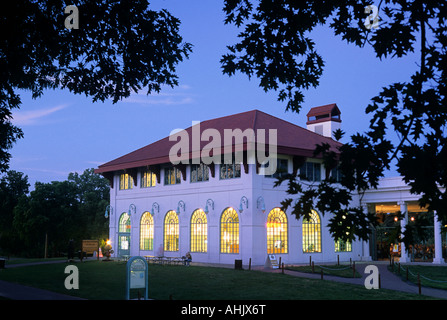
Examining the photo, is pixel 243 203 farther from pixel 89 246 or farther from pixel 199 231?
pixel 89 246

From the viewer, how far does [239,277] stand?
Answer: 24672mm

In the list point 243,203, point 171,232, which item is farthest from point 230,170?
point 171,232

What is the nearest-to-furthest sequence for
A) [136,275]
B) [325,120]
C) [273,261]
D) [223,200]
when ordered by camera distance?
1. [136,275]
2. [273,261]
3. [223,200]
4. [325,120]

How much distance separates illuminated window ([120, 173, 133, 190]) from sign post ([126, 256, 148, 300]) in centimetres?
2758

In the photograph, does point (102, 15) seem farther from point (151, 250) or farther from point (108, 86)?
point (151, 250)

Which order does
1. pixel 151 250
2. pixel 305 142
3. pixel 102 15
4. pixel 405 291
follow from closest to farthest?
pixel 102 15, pixel 405 291, pixel 305 142, pixel 151 250

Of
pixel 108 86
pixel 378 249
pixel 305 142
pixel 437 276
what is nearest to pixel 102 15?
pixel 108 86

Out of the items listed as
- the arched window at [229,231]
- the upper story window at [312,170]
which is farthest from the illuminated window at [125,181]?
the upper story window at [312,170]

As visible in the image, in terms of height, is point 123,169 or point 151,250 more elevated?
point 123,169

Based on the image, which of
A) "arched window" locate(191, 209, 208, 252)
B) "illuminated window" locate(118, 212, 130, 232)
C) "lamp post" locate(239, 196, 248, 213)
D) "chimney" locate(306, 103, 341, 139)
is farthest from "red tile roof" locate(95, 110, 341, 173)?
"arched window" locate(191, 209, 208, 252)

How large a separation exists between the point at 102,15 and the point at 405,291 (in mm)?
15229

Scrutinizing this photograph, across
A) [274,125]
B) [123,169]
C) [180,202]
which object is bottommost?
[180,202]

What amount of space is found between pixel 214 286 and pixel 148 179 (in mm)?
21738

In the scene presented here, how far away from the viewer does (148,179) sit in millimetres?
41594
